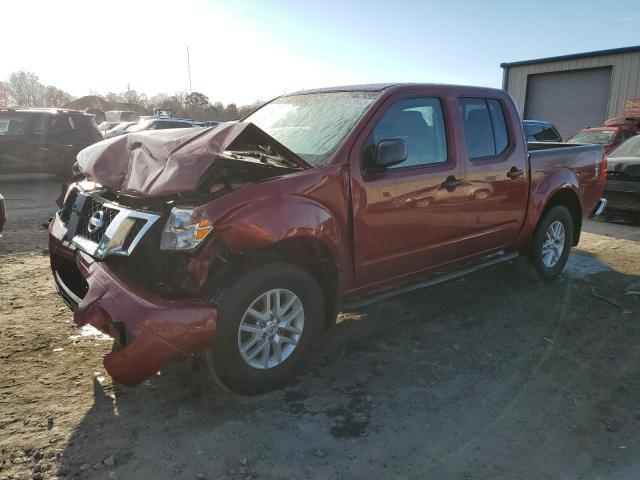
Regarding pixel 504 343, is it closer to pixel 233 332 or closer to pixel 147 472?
pixel 233 332

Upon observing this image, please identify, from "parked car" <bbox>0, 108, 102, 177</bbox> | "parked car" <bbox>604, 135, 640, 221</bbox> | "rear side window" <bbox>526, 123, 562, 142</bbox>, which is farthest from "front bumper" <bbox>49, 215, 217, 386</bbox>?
"rear side window" <bbox>526, 123, 562, 142</bbox>

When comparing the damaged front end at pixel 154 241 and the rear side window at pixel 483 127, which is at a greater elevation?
the rear side window at pixel 483 127

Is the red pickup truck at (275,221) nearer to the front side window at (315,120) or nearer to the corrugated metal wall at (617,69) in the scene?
the front side window at (315,120)

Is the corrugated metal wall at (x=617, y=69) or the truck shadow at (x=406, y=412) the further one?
the corrugated metal wall at (x=617, y=69)

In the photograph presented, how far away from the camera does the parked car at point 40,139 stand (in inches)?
450

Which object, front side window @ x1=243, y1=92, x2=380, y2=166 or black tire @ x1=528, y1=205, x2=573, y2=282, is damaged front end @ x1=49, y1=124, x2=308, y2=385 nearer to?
front side window @ x1=243, y1=92, x2=380, y2=166

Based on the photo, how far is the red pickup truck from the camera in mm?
2645

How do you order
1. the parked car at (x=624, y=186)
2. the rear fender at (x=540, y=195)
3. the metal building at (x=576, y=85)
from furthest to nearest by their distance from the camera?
the metal building at (x=576, y=85)
the parked car at (x=624, y=186)
the rear fender at (x=540, y=195)

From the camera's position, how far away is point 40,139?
11.6 metres

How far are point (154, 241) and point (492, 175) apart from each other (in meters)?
2.90

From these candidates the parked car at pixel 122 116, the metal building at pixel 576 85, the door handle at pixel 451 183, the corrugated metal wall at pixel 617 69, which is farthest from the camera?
the parked car at pixel 122 116

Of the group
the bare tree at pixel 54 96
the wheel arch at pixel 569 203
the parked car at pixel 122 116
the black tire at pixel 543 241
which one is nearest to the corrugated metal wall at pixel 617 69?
the wheel arch at pixel 569 203

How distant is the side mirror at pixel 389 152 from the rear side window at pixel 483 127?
1.09 meters

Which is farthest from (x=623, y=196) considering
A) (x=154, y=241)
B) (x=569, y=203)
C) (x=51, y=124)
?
(x=51, y=124)
